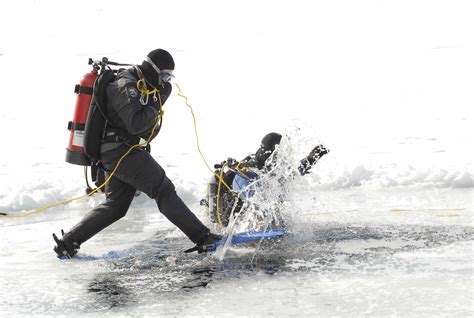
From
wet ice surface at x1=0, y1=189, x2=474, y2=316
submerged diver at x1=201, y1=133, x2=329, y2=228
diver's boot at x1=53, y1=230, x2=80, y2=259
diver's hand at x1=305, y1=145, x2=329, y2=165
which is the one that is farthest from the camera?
diver's hand at x1=305, y1=145, x2=329, y2=165

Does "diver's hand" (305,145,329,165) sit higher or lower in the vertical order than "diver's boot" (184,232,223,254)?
higher

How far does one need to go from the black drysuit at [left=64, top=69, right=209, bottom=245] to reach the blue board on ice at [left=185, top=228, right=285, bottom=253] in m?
0.10

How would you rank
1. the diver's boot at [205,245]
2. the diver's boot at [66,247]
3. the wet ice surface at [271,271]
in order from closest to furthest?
1. the wet ice surface at [271,271]
2. the diver's boot at [205,245]
3. the diver's boot at [66,247]

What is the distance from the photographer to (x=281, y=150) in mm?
7266

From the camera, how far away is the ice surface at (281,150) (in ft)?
18.3

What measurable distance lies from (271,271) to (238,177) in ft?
4.81

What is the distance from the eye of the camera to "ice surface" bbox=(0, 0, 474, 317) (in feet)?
18.3

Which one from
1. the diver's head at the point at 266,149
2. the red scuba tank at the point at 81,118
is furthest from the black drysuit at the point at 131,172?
the diver's head at the point at 266,149

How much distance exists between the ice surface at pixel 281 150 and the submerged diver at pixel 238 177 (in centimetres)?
22

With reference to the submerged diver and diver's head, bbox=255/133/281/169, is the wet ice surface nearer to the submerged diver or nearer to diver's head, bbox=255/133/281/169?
the submerged diver

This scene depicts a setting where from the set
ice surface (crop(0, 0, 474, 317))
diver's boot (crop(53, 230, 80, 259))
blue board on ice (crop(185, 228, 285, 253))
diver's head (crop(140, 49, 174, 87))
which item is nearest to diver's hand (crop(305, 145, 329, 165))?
ice surface (crop(0, 0, 474, 317))

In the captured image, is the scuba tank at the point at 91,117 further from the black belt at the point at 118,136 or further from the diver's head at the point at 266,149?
the diver's head at the point at 266,149

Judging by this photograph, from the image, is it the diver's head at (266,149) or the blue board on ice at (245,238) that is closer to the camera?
the blue board on ice at (245,238)

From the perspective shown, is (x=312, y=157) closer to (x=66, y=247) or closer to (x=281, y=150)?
(x=281, y=150)
